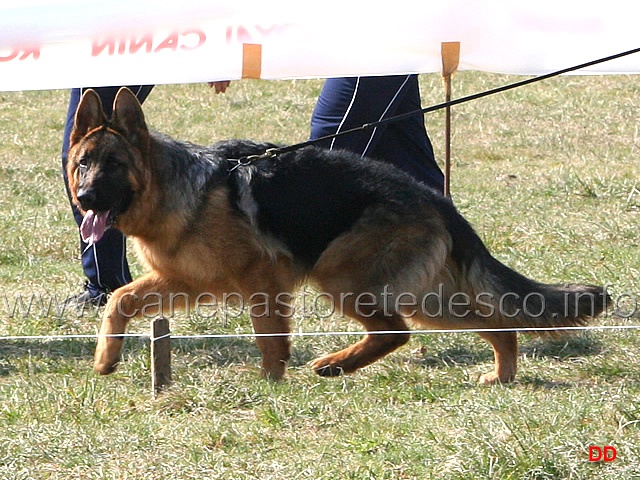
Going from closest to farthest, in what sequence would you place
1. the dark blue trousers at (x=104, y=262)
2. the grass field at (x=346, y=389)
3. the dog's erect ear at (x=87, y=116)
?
the grass field at (x=346, y=389) < the dog's erect ear at (x=87, y=116) < the dark blue trousers at (x=104, y=262)

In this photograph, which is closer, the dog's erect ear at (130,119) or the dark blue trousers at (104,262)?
the dog's erect ear at (130,119)

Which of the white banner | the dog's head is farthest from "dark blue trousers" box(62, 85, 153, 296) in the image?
the dog's head

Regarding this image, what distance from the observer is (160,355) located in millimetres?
4551

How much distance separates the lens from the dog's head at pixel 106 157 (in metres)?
4.94

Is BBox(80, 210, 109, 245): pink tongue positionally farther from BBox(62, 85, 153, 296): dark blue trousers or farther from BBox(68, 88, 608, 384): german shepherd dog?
BBox(62, 85, 153, 296): dark blue trousers

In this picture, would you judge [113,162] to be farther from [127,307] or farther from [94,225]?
[127,307]

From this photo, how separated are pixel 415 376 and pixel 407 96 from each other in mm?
2075

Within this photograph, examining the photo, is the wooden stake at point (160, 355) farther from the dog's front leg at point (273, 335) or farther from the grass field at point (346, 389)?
the dog's front leg at point (273, 335)

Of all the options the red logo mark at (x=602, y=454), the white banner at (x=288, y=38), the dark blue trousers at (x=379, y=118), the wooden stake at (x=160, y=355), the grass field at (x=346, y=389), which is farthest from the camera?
the dark blue trousers at (x=379, y=118)

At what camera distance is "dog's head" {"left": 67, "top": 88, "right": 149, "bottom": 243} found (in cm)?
494

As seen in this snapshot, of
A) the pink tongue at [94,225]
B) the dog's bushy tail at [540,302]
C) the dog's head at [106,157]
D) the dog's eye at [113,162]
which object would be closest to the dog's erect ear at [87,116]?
the dog's head at [106,157]

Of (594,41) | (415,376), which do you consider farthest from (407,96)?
(415,376)

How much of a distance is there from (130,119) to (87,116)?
20 cm

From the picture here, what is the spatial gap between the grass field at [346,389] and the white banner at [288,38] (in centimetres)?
138
